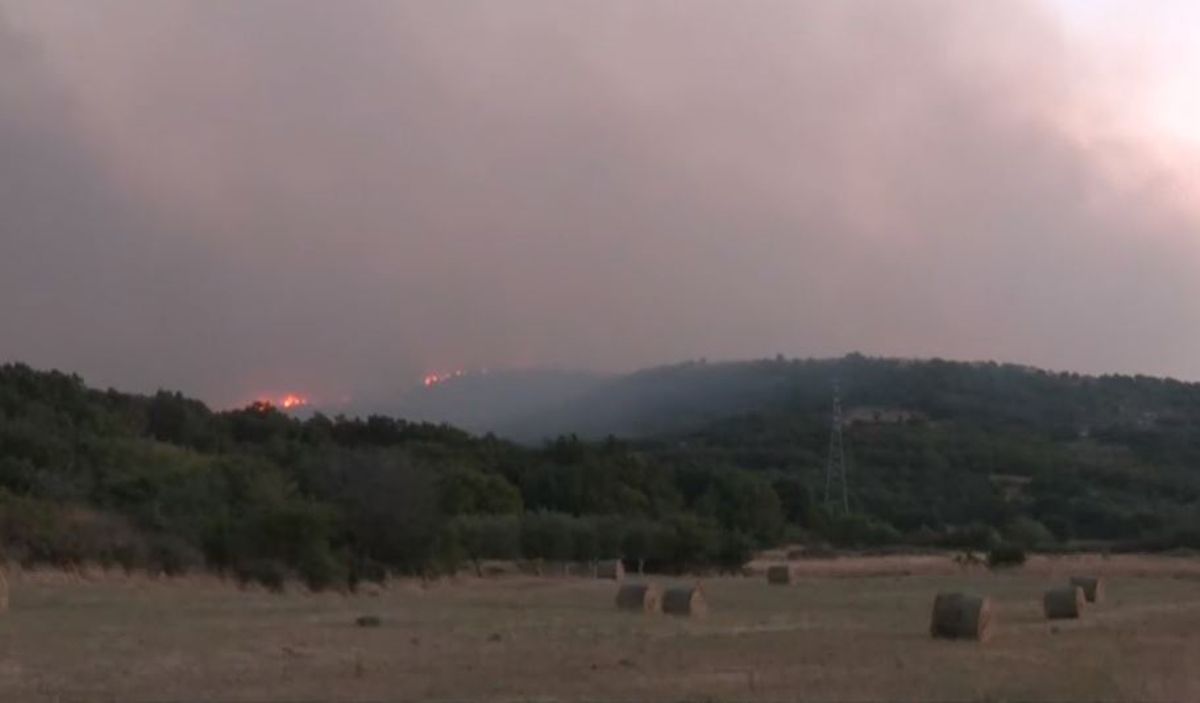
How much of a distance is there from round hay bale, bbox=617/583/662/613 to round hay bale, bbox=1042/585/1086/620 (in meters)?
7.55

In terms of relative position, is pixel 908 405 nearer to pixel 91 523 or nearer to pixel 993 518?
pixel 993 518

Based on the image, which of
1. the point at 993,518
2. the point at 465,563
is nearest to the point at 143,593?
the point at 465,563

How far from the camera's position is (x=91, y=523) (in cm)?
4838

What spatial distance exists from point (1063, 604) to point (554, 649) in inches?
528

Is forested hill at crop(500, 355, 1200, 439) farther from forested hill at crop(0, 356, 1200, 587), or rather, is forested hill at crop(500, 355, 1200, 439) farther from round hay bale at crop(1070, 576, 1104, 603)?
round hay bale at crop(1070, 576, 1104, 603)

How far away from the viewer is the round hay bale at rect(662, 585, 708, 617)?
109ft

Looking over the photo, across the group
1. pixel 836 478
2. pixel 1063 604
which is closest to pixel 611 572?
pixel 1063 604

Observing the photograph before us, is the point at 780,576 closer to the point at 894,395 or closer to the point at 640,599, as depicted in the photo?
the point at 640,599

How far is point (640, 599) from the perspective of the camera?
34.3 m

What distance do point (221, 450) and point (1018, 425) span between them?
83.4 m

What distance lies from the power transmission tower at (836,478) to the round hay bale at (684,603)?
60.8 m

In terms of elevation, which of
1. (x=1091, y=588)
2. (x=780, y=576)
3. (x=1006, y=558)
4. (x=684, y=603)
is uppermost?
(x=1006, y=558)

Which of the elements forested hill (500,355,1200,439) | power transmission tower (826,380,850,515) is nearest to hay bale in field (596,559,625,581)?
power transmission tower (826,380,850,515)

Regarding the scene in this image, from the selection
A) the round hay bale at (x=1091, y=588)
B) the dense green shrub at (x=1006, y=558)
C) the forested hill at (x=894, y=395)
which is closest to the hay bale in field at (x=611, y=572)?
the round hay bale at (x=1091, y=588)
